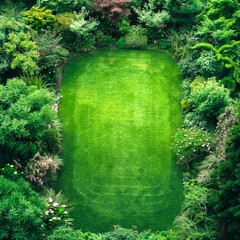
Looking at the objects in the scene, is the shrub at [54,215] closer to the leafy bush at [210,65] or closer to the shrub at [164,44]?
the leafy bush at [210,65]

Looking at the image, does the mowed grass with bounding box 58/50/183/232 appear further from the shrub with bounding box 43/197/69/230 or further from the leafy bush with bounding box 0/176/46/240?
the leafy bush with bounding box 0/176/46/240

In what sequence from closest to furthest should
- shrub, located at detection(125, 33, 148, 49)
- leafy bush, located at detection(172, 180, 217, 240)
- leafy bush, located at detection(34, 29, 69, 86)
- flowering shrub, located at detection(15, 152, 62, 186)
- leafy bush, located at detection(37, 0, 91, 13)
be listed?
leafy bush, located at detection(172, 180, 217, 240), flowering shrub, located at detection(15, 152, 62, 186), leafy bush, located at detection(34, 29, 69, 86), leafy bush, located at detection(37, 0, 91, 13), shrub, located at detection(125, 33, 148, 49)

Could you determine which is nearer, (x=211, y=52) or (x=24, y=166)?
(x=24, y=166)

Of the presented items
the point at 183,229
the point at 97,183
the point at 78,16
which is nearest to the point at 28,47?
the point at 78,16

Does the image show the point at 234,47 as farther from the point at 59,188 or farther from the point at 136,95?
the point at 59,188

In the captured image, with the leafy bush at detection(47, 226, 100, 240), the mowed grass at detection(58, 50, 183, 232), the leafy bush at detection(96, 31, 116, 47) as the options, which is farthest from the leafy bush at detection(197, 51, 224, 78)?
the leafy bush at detection(47, 226, 100, 240)

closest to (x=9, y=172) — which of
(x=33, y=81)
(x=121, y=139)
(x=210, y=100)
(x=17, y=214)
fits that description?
(x=17, y=214)

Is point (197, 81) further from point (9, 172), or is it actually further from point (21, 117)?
point (9, 172)

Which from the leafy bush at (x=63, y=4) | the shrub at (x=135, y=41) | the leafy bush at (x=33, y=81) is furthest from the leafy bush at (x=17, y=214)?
the shrub at (x=135, y=41)
